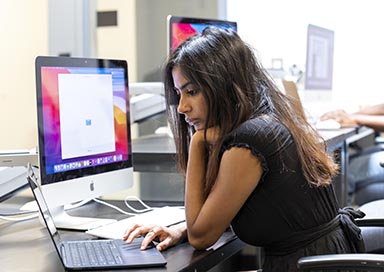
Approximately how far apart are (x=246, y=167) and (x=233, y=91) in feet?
0.62

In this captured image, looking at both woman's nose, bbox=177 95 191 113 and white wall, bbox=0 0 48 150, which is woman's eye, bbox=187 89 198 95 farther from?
white wall, bbox=0 0 48 150

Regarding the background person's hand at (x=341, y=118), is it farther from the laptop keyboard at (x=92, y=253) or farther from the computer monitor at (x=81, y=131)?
the laptop keyboard at (x=92, y=253)

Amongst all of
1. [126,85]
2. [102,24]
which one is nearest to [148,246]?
[126,85]

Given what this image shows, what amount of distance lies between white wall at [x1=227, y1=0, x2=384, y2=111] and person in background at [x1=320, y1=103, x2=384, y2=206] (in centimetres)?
47

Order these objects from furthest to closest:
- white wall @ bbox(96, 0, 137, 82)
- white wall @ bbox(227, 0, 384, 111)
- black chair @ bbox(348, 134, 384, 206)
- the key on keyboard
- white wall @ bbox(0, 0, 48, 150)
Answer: white wall @ bbox(96, 0, 137, 82) → white wall @ bbox(227, 0, 384, 111) → white wall @ bbox(0, 0, 48, 150) → black chair @ bbox(348, 134, 384, 206) → the key on keyboard

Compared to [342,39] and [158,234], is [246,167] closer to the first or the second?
[158,234]

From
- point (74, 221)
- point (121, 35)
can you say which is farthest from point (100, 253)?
point (121, 35)

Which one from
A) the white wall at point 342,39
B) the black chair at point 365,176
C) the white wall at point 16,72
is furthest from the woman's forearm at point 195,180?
the white wall at point 342,39

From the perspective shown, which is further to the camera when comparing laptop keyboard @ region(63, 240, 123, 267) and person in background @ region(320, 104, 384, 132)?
person in background @ region(320, 104, 384, 132)

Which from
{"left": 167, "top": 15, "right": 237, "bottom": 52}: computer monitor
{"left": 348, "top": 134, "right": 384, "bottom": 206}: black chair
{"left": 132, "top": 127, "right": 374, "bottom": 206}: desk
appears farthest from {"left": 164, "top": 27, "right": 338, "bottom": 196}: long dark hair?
{"left": 348, "top": 134, "right": 384, "bottom": 206}: black chair

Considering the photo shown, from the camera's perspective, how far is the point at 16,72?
10.9 feet

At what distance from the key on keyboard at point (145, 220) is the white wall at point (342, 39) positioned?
208 cm

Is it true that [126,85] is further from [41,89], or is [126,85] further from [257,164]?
[257,164]

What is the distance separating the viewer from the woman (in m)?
1.23
